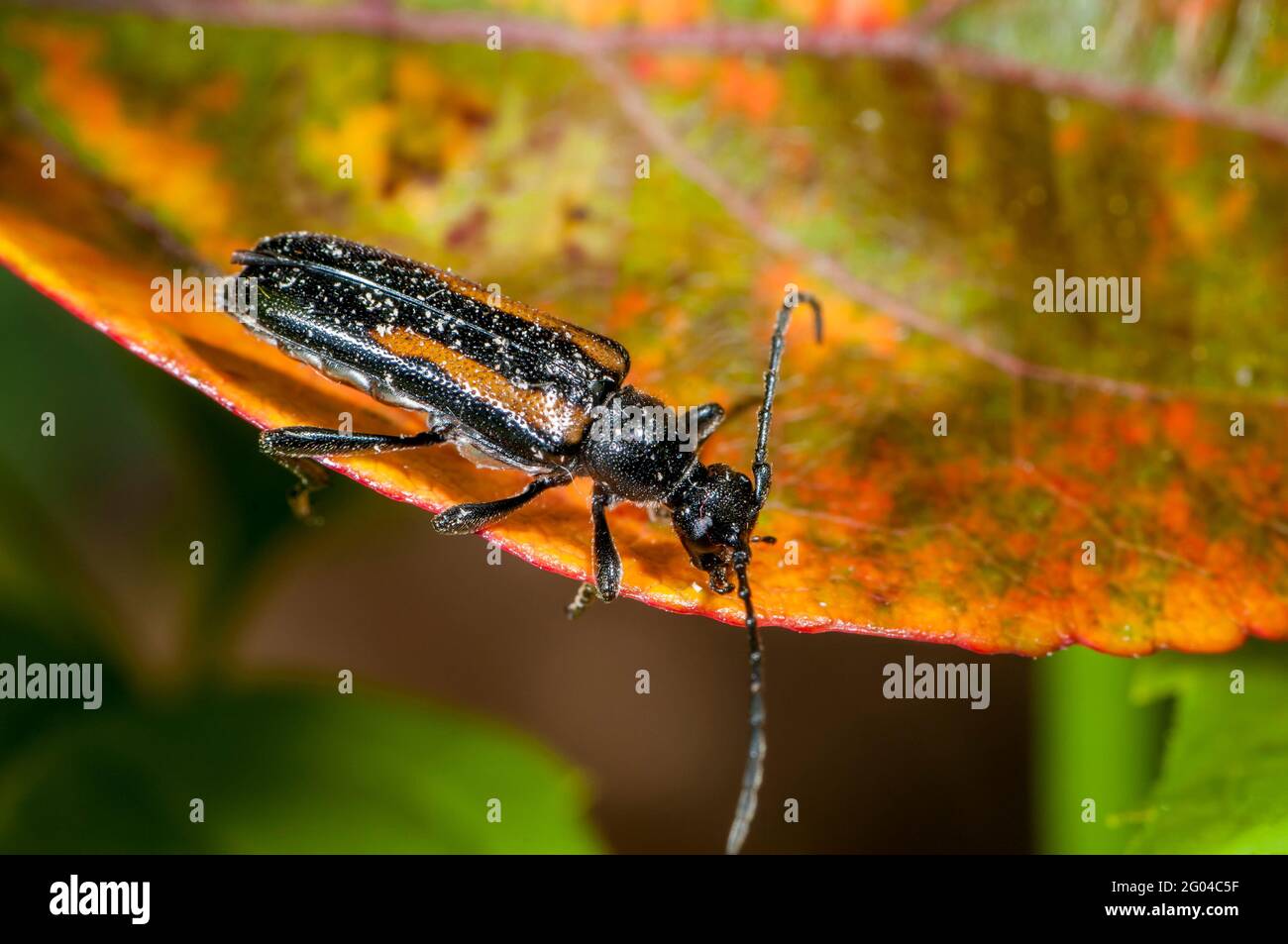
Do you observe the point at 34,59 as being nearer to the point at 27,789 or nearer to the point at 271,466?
the point at 271,466

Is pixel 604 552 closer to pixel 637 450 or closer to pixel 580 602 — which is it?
pixel 637 450

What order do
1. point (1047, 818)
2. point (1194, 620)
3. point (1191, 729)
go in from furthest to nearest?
point (1047, 818) < point (1191, 729) < point (1194, 620)

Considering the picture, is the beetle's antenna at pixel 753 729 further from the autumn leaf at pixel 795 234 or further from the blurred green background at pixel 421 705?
the blurred green background at pixel 421 705

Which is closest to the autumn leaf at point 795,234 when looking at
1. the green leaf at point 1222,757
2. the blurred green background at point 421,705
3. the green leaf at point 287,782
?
the green leaf at point 1222,757

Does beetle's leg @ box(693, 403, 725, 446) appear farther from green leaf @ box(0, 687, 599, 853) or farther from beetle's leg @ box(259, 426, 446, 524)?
green leaf @ box(0, 687, 599, 853)

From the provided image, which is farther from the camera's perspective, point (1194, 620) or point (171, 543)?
point (171, 543)

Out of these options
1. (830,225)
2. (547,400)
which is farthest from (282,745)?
(830,225)

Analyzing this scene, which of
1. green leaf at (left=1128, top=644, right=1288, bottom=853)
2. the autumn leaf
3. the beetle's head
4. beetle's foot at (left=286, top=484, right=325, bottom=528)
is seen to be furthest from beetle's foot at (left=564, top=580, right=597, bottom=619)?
green leaf at (left=1128, top=644, right=1288, bottom=853)
